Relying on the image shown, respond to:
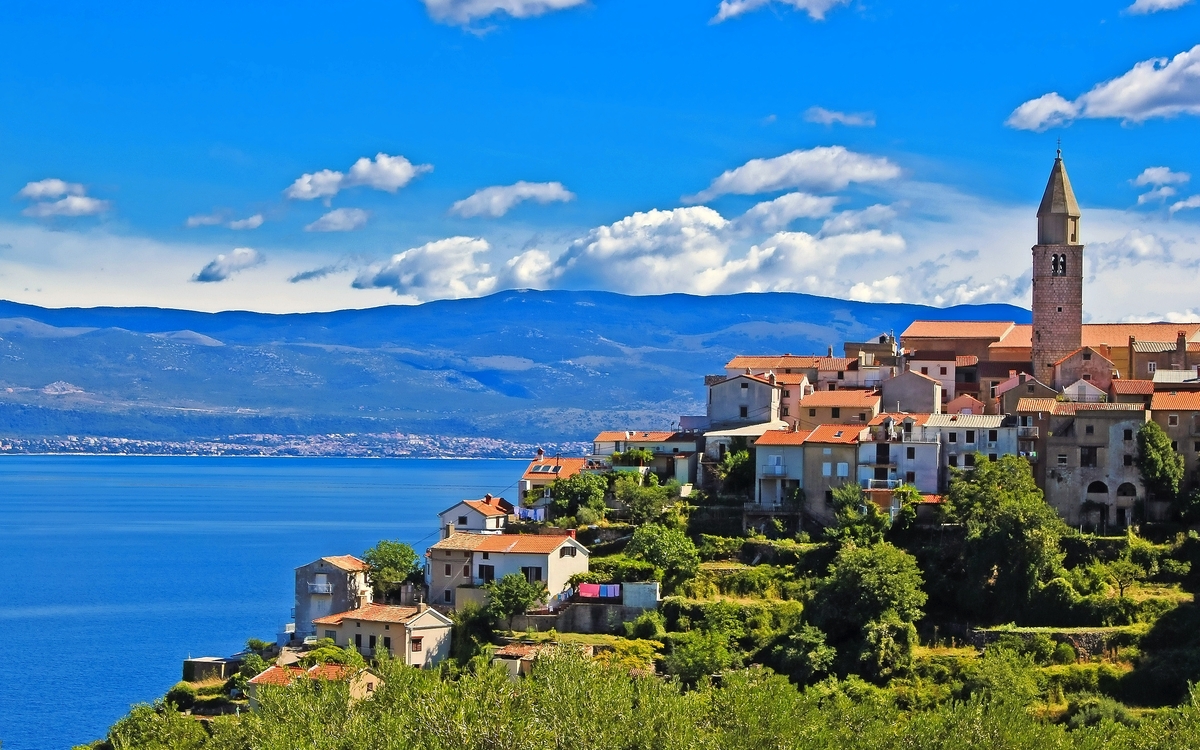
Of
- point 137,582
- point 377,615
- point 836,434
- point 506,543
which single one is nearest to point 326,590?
point 377,615

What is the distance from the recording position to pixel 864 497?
52656 mm

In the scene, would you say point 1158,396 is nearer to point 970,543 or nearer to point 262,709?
point 970,543

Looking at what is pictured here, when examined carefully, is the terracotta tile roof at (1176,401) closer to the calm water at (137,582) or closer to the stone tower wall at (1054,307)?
→ the stone tower wall at (1054,307)

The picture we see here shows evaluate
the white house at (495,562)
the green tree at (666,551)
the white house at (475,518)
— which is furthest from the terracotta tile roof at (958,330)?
the white house at (495,562)

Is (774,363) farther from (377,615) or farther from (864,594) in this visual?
(377,615)

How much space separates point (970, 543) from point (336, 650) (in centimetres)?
1881

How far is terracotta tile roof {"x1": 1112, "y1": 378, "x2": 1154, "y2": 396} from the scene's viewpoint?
5334 centimetres

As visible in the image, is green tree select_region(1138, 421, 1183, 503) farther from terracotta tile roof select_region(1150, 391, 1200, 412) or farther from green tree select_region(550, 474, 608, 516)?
green tree select_region(550, 474, 608, 516)

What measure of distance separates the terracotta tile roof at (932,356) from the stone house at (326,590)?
2283 cm

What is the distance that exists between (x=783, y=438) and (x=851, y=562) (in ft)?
28.7

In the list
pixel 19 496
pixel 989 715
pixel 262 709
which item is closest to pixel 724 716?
pixel 989 715

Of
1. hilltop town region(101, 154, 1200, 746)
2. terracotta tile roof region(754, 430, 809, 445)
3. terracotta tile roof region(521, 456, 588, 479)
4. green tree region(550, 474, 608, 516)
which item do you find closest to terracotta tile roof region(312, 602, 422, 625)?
hilltop town region(101, 154, 1200, 746)

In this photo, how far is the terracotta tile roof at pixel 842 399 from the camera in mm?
58000

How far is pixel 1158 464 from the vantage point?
4959 centimetres
